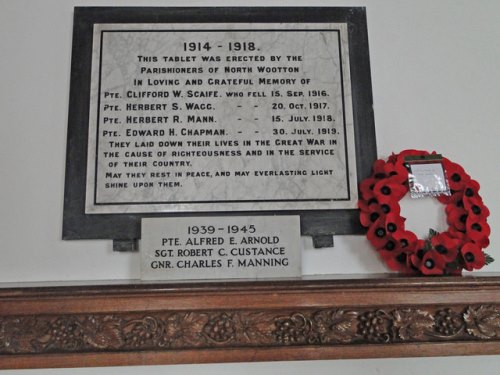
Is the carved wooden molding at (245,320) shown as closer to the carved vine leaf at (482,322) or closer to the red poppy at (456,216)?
the carved vine leaf at (482,322)

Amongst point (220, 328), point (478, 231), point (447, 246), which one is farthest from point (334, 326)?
point (478, 231)

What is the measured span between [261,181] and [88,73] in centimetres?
75

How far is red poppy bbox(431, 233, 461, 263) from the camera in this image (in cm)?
135

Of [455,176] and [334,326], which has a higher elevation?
[455,176]

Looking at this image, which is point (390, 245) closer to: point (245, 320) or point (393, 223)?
point (393, 223)

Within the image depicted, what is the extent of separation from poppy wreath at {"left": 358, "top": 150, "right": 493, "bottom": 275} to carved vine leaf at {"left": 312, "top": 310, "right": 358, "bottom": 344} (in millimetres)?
256

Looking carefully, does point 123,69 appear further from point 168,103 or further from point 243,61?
point 243,61

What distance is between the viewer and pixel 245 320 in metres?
1.29

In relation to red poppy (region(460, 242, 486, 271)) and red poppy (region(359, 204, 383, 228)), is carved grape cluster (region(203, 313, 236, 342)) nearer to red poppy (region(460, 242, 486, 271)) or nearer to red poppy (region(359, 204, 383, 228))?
red poppy (region(359, 204, 383, 228))

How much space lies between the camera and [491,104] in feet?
5.22

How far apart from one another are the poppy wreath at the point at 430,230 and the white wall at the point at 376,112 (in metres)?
0.07

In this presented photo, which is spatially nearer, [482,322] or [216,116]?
[482,322]

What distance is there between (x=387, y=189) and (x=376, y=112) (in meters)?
0.31

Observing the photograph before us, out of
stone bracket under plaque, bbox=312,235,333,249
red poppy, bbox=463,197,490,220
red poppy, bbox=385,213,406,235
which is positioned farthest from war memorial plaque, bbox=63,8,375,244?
red poppy, bbox=463,197,490,220
